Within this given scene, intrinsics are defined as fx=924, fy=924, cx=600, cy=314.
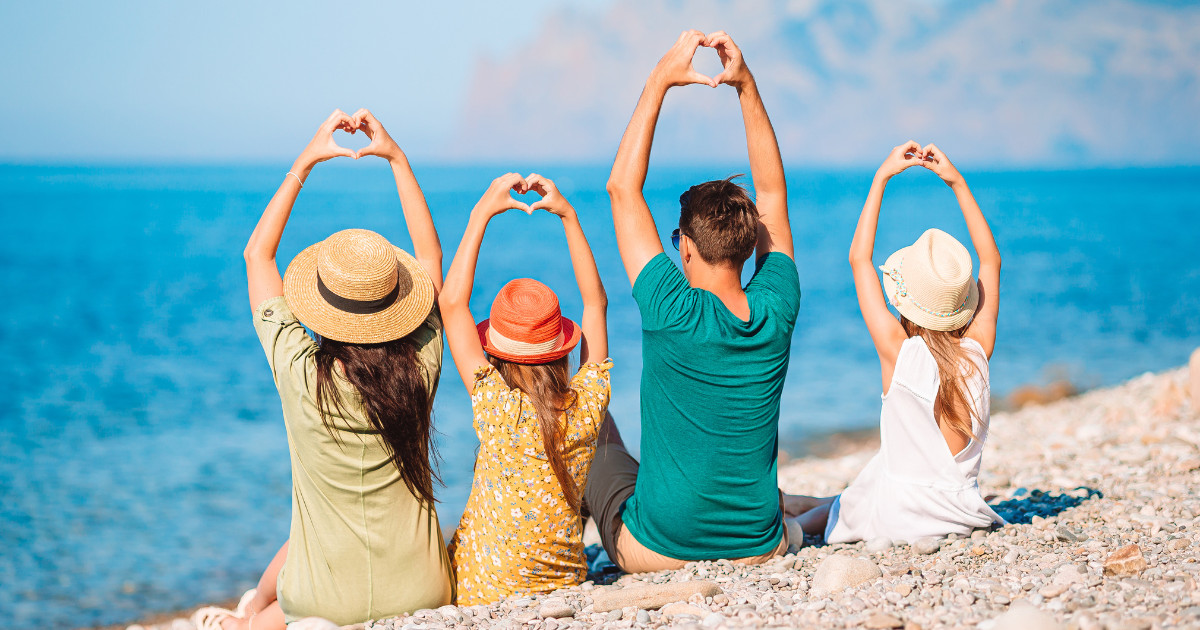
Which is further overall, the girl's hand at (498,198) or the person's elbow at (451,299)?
the girl's hand at (498,198)

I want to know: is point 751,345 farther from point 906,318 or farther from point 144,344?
point 144,344

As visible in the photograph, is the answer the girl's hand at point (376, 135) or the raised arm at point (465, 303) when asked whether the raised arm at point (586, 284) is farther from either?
the girl's hand at point (376, 135)

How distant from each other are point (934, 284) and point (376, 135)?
249 cm

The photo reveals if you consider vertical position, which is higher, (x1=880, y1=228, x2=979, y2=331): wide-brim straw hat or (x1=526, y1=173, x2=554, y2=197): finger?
(x1=526, y1=173, x2=554, y2=197): finger

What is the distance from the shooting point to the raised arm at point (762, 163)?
412cm

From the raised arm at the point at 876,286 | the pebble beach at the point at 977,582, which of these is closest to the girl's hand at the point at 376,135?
the pebble beach at the point at 977,582

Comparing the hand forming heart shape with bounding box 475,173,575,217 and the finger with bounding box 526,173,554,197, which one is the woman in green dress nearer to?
the hand forming heart shape with bounding box 475,173,575,217

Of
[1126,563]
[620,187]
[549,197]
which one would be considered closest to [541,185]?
[549,197]

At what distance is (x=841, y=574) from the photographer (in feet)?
11.8

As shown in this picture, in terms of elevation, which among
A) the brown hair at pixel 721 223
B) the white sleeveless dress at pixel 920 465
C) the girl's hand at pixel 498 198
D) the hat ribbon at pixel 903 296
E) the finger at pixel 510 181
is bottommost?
the white sleeveless dress at pixel 920 465

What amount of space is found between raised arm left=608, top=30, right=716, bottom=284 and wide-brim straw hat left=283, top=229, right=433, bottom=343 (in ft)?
2.99

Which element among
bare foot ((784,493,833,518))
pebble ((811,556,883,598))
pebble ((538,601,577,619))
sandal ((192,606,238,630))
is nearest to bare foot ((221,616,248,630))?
sandal ((192,606,238,630))

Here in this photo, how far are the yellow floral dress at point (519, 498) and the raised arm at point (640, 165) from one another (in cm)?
50

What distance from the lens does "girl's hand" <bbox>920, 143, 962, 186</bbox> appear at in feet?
14.3
